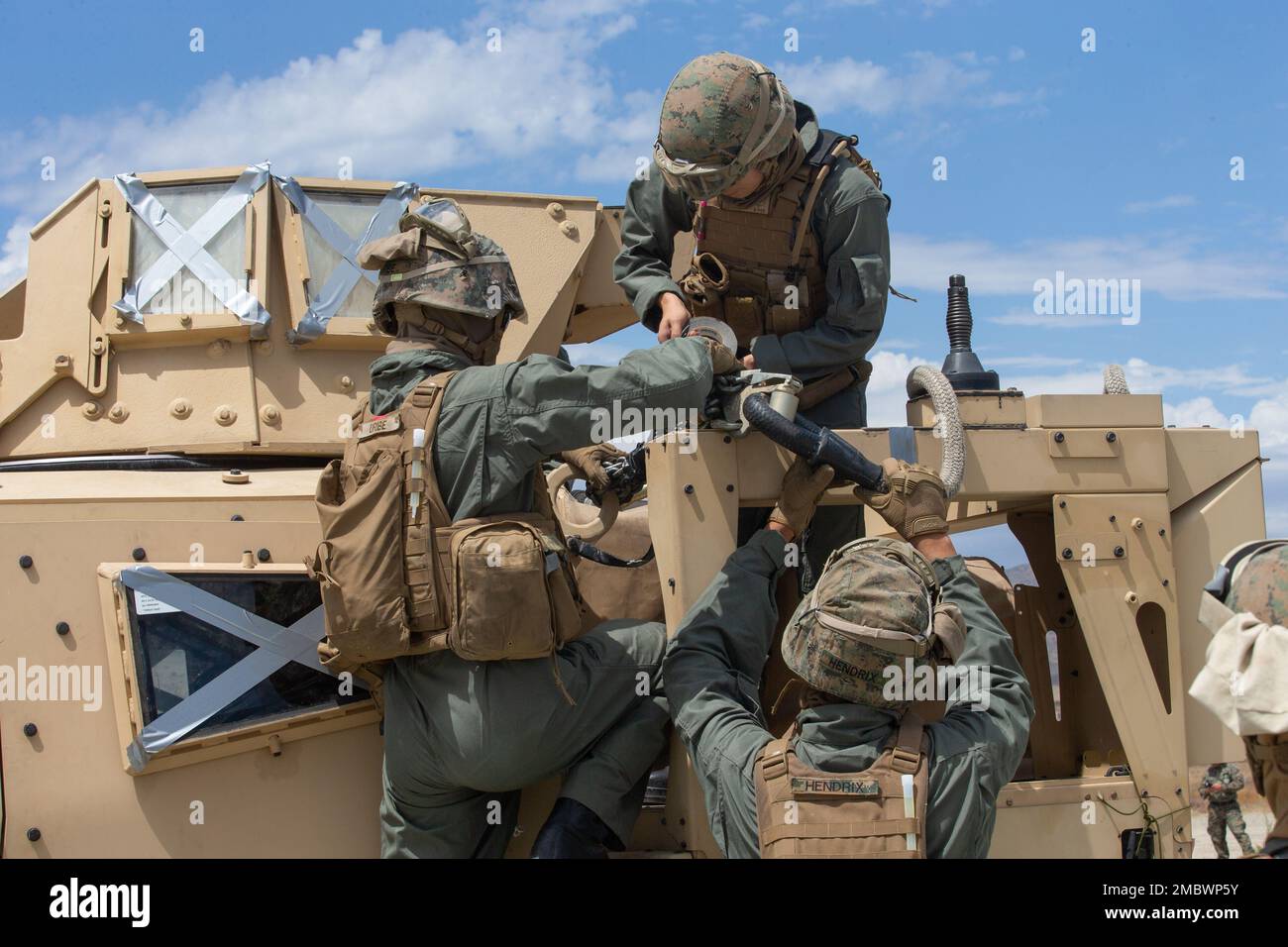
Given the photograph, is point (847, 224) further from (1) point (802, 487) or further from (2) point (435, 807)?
(2) point (435, 807)

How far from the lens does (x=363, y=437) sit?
12.6 ft

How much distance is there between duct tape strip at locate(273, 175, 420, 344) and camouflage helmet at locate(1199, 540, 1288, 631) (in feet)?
10.1

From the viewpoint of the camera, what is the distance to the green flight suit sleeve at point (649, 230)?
4.64 m

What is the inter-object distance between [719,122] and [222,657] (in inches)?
82.6

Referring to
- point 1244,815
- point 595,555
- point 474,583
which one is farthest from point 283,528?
point 1244,815

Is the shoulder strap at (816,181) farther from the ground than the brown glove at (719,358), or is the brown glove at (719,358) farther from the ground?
the shoulder strap at (816,181)

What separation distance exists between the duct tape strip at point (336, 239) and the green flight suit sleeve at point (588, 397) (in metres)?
1.26

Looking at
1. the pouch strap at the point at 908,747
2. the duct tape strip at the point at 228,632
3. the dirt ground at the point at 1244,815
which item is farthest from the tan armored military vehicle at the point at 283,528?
the dirt ground at the point at 1244,815

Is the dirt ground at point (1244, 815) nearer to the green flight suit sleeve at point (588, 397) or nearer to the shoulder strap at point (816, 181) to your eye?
the shoulder strap at point (816, 181)

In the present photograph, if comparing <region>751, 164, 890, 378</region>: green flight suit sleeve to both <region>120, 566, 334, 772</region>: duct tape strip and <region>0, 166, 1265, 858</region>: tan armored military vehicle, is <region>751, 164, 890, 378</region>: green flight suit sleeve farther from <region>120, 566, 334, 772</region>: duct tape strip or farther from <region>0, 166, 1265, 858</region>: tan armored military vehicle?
<region>120, 566, 334, 772</region>: duct tape strip

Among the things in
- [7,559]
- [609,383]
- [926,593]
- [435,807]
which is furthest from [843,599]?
[7,559]

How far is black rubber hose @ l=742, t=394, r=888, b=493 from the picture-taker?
12.8 feet

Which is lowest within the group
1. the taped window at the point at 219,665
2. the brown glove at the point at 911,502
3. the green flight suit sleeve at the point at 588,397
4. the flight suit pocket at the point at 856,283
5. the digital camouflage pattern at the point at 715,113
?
the taped window at the point at 219,665

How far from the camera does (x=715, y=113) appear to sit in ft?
13.3
